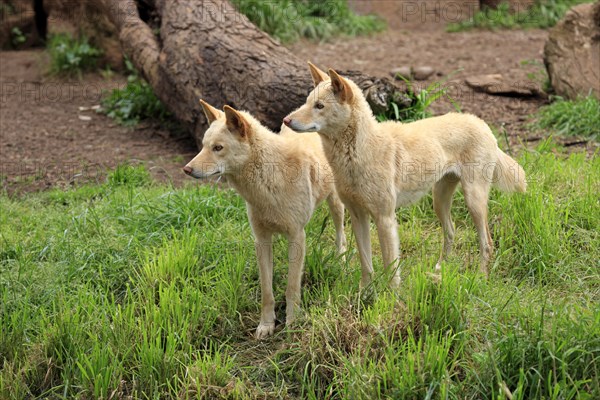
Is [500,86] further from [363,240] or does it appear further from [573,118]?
[363,240]

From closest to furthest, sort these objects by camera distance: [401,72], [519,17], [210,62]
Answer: [210,62]
[401,72]
[519,17]

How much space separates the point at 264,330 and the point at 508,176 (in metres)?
2.09

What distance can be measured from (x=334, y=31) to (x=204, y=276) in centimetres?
733

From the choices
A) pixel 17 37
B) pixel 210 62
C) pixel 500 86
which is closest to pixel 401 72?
pixel 500 86

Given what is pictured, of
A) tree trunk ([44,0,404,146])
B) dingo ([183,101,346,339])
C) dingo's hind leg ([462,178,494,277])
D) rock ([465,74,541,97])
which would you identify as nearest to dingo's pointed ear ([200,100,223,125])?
dingo ([183,101,346,339])

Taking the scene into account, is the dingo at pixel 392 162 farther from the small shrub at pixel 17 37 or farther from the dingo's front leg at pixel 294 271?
the small shrub at pixel 17 37

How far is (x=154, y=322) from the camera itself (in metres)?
4.45

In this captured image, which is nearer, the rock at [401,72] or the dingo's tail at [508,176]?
the dingo's tail at [508,176]

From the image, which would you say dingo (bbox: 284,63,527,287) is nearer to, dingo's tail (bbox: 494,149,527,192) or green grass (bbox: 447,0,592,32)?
dingo's tail (bbox: 494,149,527,192)

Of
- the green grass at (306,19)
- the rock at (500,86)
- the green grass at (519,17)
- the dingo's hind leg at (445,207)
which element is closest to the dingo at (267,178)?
the dingo's hind leg at (445,207)

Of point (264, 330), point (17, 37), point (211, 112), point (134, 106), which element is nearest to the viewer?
point (211, 112)

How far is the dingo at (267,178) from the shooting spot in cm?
441

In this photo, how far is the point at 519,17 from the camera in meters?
12.2

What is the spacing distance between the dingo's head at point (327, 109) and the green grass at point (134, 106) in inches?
173
